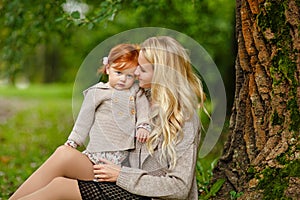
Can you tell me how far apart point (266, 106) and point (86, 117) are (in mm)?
1045

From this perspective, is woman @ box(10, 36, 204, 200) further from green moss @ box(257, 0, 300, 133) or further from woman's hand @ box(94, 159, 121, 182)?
green moss @ box(257, 0, 300, 133)

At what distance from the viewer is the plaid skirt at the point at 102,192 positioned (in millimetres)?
3148

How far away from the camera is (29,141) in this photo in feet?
26.2

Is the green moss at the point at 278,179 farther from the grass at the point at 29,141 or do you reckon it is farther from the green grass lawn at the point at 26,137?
the green grass lawn at the point at 26,137

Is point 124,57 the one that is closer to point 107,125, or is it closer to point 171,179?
point 107,125

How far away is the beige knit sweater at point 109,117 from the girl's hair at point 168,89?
10cm

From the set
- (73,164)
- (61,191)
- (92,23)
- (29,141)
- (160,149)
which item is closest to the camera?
(61,191)

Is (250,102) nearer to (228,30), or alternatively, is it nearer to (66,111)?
(228,30)

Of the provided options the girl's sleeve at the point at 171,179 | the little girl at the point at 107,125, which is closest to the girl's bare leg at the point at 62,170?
the little girl at the point at 107,125

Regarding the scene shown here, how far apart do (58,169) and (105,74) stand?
705 mm

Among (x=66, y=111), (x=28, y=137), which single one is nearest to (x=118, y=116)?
(x=28, y=137)

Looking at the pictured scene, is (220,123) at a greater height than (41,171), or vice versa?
(220,123)

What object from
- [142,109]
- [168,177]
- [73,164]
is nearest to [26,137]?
[73,164]

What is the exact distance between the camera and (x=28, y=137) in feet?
27.7
